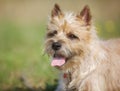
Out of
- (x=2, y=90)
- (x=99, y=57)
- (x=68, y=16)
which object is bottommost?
(x=2, y=90)

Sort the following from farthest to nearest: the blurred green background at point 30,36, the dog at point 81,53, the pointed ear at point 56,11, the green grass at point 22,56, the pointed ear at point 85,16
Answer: the green grass at point 22,56 → the blurred green background at point 30,36 → the pointed ear at point 56,11 → the pointed ear at point 85,16 → the dog at point 81,53

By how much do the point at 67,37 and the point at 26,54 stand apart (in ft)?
13.8

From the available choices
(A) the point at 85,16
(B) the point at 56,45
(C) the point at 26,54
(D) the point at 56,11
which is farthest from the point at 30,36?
(B) the point at 56,45

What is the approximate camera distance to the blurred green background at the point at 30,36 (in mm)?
10164

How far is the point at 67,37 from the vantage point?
8102mm

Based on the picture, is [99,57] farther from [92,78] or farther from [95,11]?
[95,11]

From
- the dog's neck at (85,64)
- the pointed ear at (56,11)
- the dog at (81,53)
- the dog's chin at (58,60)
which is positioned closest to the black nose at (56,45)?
the dog at (81,53)

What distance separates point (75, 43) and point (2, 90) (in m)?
2.29

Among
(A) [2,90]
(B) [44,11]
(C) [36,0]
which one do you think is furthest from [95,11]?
(A) [2,90]

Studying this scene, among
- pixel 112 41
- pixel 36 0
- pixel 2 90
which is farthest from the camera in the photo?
pixel 36 0

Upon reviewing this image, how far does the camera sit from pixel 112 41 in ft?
28.5

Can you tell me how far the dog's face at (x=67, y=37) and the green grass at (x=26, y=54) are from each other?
0.92 feet

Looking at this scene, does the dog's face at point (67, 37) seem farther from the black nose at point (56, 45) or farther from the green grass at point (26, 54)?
the green grass at point (26, 54)

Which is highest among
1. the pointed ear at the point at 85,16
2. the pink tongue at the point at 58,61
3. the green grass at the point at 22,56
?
the pointed ear at the point at 85,16
